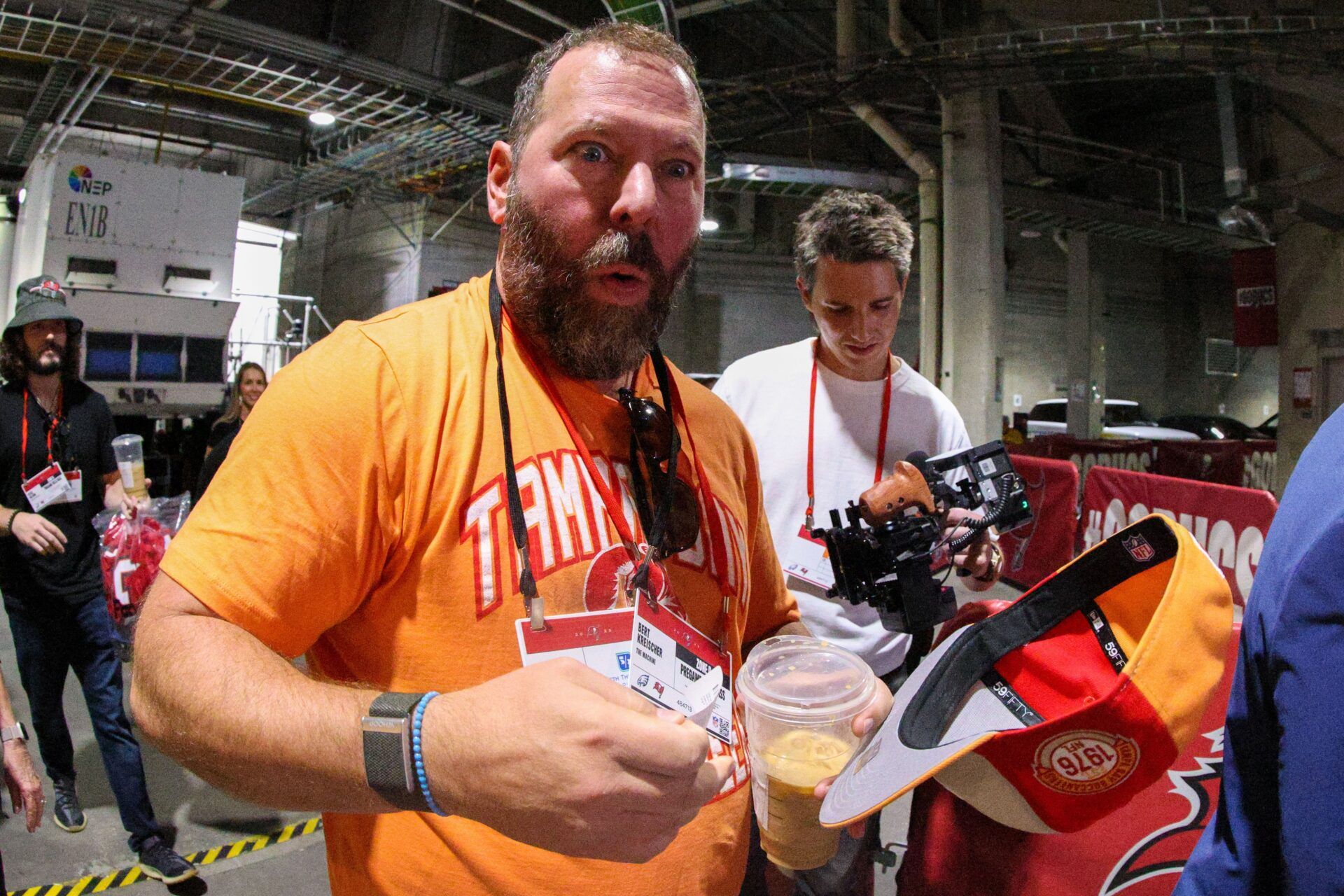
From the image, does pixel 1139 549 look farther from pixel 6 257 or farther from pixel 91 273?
pixel 6 257

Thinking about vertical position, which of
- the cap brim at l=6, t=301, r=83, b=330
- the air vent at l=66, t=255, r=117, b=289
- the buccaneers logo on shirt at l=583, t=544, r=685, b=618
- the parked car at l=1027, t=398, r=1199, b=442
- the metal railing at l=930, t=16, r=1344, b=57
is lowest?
the buccaneers logo on shirt at l=583, t=544, r=685, b=618

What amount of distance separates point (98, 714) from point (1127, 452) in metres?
10.4

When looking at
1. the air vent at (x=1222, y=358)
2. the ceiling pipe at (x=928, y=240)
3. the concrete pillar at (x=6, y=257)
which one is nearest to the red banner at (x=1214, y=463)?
the ceiling pipe at (x=928, y=240)

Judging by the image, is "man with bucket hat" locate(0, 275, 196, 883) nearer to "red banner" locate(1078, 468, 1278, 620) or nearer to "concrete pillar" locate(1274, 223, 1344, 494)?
"red banner" locate(1078, 468, 1278, 620)

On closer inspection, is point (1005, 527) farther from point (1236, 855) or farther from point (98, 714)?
point (98, 714)

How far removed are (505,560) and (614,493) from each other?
0.20 metres

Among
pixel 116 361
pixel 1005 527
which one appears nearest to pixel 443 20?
pixel 116 361

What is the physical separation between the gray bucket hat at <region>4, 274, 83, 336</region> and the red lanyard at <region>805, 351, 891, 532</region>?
2.99 meters

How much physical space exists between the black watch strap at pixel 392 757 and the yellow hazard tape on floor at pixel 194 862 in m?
3.07

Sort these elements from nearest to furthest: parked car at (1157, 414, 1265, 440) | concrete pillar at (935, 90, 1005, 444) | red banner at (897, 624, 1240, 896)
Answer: red banner at (897, 624, 1240, 896) < concrete pillar at (935, 90, 1005, 444) < parked car at (1157, 414, 1265, 440)

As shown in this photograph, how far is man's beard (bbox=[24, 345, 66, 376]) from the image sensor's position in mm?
3119

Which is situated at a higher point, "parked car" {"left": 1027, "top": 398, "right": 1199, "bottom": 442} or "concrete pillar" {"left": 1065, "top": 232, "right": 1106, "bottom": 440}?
"concrete pillar" {"left": 1065, "top": 232, "right": 1106, "bottom": 440}

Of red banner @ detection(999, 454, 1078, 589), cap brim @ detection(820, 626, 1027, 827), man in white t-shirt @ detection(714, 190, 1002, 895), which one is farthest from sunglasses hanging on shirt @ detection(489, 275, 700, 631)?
red banner @ detection(999, 454, 1078, 589)

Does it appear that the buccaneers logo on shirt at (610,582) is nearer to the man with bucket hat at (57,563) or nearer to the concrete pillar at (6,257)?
the man with bucket hat at (57,563)
